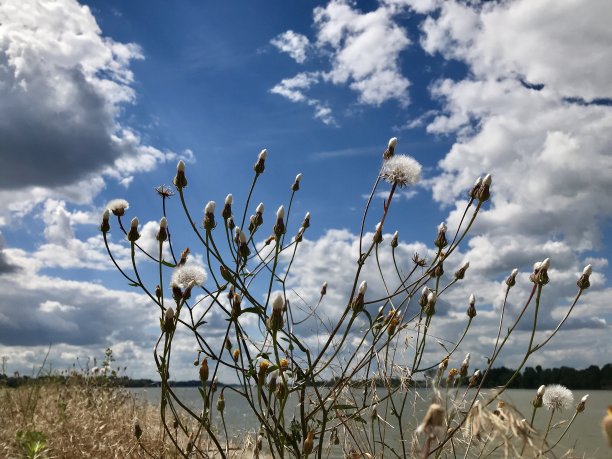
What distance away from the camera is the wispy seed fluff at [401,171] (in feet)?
9.16

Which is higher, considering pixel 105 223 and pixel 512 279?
pixel 105 223

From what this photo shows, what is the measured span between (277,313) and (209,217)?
773mm

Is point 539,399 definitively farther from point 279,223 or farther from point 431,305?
point 279,223

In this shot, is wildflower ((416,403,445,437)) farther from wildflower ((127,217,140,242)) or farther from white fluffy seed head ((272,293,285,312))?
wildflower ((127,217,140,242))

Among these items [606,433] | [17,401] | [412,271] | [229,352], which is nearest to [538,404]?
[412,271]

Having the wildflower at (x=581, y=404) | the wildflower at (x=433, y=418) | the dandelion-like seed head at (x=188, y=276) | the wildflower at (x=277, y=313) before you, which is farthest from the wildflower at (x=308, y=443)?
the wildflower at (x=581, y=404)

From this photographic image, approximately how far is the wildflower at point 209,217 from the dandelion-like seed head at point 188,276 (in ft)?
0.71

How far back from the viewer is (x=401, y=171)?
9.16 ft

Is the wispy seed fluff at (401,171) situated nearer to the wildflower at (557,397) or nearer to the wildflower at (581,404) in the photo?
the wildflower at (557,397)

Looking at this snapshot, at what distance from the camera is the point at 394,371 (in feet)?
11.0

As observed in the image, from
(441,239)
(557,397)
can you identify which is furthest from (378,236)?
(557,397)

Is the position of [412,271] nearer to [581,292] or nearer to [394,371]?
[394,371]

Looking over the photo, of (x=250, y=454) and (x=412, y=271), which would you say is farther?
(x=250, y=454)

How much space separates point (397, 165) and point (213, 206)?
0.96 m
